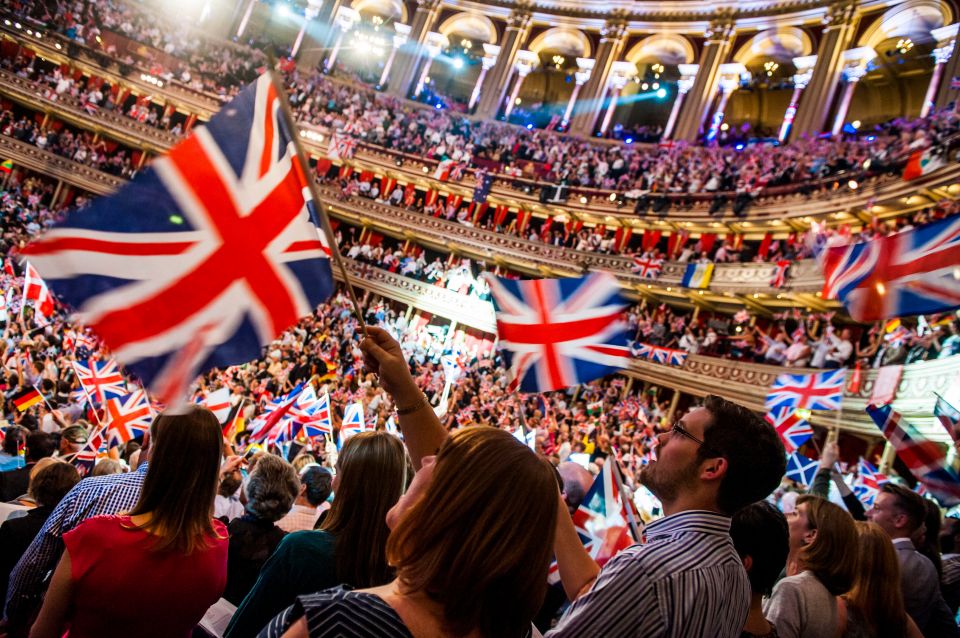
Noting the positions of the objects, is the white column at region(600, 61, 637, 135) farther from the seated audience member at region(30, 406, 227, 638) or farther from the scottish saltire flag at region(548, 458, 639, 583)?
the seated audience member at region(30, 406, 227, 638)

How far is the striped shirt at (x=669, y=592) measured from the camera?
1998mm

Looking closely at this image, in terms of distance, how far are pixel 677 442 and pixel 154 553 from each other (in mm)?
1900

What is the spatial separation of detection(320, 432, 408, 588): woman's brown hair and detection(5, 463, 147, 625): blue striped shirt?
0.91m

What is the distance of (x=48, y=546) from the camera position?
261 centimetres

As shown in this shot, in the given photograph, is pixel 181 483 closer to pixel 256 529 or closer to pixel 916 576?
pixel 256 529

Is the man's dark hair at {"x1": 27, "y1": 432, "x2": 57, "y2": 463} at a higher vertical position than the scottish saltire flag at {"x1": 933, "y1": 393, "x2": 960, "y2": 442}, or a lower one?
lower

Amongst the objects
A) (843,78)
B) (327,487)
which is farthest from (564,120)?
(327,487)

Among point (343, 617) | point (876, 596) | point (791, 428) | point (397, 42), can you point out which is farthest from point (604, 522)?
point (397, 42)

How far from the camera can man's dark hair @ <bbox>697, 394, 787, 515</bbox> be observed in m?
2.44

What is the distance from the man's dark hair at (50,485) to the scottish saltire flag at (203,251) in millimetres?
920

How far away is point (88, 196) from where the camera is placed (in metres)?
35.3

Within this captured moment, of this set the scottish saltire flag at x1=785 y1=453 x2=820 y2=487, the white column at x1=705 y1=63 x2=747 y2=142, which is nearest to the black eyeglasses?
the scottish saltire flag at x1=785 y1=453 x2=820 y2=487

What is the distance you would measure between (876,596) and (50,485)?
4.10m

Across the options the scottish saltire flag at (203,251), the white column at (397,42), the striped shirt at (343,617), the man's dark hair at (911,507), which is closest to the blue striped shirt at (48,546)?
the scottish saltire flag at (203,251)
